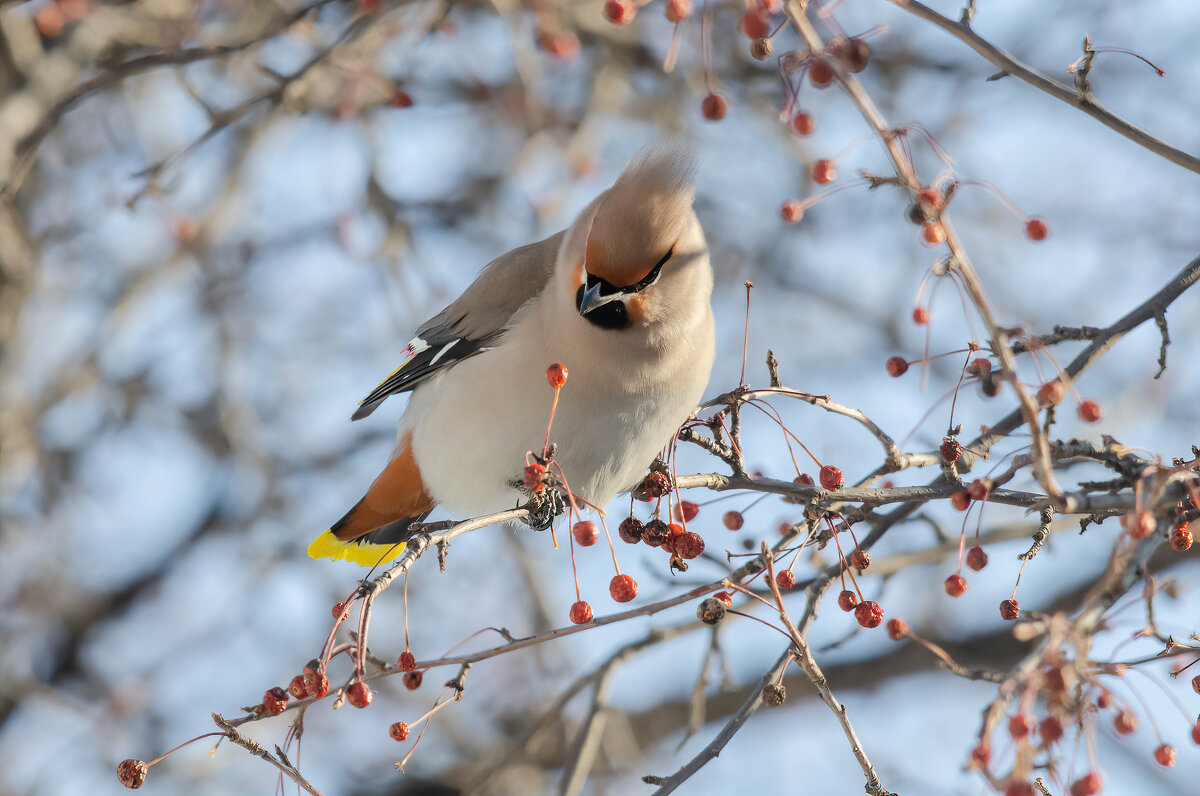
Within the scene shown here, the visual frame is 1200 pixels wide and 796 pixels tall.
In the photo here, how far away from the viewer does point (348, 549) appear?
430 centimetres

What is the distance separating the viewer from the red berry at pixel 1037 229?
2.68m

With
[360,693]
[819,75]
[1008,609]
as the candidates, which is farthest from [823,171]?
[360,693]

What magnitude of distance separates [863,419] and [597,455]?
43.2 inches

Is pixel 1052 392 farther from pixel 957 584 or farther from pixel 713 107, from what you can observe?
pixel 713 107

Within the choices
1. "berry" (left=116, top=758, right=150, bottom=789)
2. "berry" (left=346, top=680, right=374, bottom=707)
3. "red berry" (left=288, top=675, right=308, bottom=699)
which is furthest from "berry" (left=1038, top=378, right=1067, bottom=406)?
"berry" (left=116, top=758, right=150, bottom=789)

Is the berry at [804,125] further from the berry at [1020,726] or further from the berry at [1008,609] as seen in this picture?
the berry at [1020,726]

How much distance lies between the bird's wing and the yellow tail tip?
0.49m

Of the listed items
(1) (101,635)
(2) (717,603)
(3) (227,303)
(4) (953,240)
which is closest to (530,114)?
(3) (227,303)

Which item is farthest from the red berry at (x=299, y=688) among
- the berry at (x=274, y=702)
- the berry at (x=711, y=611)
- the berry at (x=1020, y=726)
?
the berry at (x=1020, y=726)

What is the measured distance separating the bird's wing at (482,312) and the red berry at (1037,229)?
1692 millimetres

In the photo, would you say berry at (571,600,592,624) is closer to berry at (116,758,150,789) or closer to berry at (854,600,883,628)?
berry at (854,600,883,628)

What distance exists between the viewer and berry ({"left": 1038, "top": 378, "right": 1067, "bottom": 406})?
1906 millimetres

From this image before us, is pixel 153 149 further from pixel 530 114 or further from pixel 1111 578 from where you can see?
pixel 1111 578

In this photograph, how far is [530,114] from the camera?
5234 mm
